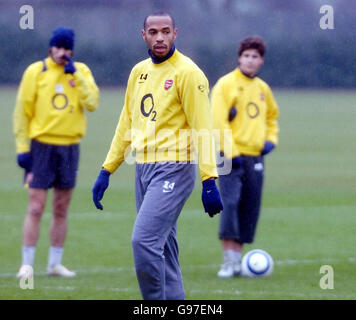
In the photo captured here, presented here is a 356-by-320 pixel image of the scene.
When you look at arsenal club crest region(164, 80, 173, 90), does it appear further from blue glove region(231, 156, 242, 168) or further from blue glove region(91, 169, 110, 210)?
blue glove region(231, 156, 242, 168)

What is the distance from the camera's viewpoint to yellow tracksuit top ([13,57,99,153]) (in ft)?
30.1

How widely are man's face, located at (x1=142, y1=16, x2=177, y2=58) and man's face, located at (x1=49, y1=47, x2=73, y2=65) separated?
2871 millimetres

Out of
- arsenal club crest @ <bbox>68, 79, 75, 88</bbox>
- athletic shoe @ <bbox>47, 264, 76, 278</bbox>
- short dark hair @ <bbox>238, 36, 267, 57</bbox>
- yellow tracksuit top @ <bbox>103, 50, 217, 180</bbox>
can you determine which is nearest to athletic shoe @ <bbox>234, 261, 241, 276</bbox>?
athletic shoe @ <bbox>47, 264, 76, 278</bbox>

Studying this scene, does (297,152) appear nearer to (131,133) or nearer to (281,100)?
(131,133)

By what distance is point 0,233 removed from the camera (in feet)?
39.2

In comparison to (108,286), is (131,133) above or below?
above

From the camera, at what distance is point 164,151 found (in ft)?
21.1

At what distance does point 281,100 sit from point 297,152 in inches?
938

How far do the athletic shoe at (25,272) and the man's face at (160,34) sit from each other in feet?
10.5

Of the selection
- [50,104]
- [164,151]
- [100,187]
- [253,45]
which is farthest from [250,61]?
[164,151]

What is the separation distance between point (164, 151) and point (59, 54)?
10.5 feet

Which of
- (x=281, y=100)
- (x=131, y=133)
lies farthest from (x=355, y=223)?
(x=281, y=100)

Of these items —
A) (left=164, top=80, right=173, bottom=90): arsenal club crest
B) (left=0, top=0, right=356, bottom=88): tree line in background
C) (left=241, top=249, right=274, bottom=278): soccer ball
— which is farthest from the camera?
(left=0, top=0, right=356, bottom=88): tree line in background

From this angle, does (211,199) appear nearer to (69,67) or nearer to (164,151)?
(164,151)
